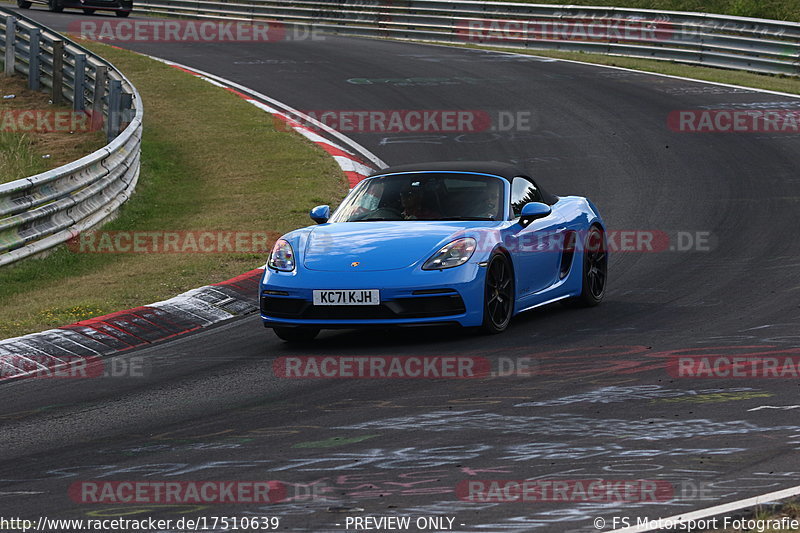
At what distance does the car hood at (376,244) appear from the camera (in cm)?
968

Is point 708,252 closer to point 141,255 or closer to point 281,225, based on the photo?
point 281,225

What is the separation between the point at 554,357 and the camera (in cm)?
900

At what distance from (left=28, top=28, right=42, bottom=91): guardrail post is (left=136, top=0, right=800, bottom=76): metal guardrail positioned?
1252cm

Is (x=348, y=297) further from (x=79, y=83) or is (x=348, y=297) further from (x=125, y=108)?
(x=79, y=83)

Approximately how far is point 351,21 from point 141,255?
76.6 feet

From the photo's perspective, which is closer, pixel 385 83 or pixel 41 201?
pixel 41 201

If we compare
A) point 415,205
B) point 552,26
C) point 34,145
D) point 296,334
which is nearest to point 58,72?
point 34,145

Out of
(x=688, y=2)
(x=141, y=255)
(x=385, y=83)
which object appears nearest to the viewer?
(x=141, y=255)

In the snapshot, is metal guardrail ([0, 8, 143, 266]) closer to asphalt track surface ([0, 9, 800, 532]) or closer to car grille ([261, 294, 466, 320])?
asphalt track surface ([0, 9, 800, 532])

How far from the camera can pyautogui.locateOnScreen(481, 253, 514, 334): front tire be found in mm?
9828

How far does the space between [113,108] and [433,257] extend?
11038mm

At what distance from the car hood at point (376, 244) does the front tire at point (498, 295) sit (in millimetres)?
356

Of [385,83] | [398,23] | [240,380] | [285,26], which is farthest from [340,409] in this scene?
[285,26]

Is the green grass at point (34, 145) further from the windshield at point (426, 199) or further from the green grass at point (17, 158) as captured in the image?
the windshield at point (426, 199)
